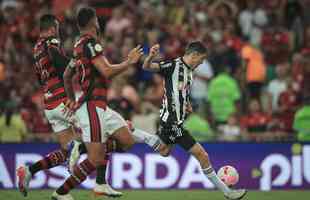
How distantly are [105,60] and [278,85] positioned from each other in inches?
312

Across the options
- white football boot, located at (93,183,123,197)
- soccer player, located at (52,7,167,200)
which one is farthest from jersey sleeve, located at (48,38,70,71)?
white football boot, located at (93,183,123,197)

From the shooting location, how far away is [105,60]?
11.5m

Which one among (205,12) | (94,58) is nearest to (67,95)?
(94,58)

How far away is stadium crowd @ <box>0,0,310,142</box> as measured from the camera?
17.9 m

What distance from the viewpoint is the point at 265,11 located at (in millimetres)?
20688

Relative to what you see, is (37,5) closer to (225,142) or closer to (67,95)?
(225,142)

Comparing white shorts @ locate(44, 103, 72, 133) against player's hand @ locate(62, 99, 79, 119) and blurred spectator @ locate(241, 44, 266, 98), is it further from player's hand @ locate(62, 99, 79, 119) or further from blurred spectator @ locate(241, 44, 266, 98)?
blurred spectator @ locate(241, 44, 266, 98)

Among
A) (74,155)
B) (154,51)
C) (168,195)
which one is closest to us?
(154,51)

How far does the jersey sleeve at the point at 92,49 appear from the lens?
37.9ft

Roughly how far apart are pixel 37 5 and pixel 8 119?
15.0 feet

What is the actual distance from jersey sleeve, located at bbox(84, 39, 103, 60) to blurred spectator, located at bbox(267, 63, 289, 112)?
302 inches

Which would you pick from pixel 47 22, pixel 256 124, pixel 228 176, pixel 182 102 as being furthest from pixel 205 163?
pixel 256 124

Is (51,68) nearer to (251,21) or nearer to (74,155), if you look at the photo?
(74,155)

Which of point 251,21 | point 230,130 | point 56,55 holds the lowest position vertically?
point 230,130
